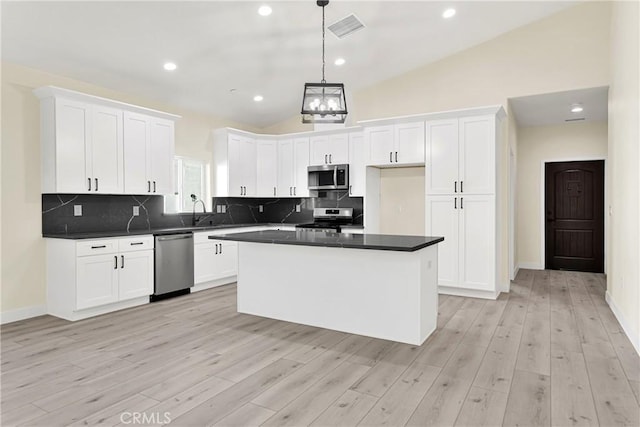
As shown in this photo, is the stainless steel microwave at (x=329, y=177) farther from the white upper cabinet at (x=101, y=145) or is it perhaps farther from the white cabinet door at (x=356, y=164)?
the white upper cabinet at (x=101, y=145)

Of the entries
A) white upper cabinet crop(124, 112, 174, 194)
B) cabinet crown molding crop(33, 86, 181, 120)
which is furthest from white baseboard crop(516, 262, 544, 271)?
cabinet crown molding crop(33, 86, 181, 120)

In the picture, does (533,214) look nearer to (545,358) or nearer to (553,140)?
(553,140)

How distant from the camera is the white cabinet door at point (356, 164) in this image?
617cm

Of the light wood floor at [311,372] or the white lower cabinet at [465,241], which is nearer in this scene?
the light wood floor at [311,372]

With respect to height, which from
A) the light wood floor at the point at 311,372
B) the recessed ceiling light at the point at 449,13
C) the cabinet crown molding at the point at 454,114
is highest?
the recessed ceiling light at the point at 449,13

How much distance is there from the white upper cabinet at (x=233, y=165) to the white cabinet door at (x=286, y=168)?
1.70ft

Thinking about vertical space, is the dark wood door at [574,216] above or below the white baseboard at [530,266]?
above

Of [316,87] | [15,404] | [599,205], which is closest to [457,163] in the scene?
[316,87]

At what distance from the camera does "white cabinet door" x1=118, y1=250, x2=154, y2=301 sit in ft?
14.6

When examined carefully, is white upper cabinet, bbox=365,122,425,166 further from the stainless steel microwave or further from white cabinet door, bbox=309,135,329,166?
white cabinet door, bbox=309,135,329,166

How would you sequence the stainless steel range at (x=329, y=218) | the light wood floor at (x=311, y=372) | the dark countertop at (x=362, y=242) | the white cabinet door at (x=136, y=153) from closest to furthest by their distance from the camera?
the light wood floor at (x=311, y=372) → the dark countertop at (x=362, y=242) → the white cabinet door at (x=136, y=153) → the stainless steel range at (x=329, y=218)

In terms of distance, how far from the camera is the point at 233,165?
6.32 meters

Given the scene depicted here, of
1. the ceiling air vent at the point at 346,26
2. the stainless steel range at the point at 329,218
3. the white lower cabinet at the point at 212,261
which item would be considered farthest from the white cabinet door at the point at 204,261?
the ceiling air vent at the point at 346,26

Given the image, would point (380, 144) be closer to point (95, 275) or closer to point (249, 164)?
point (249, 164)
